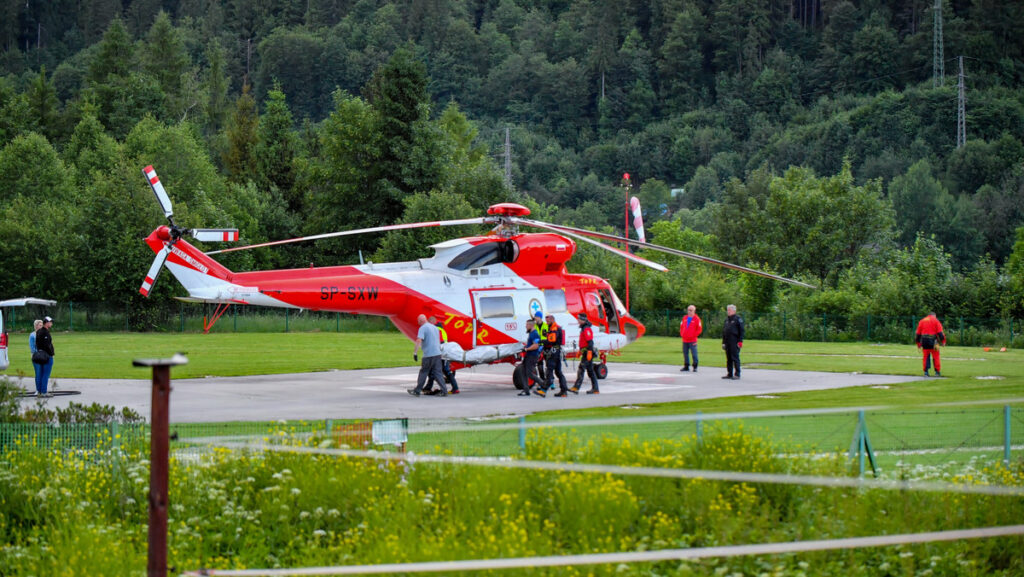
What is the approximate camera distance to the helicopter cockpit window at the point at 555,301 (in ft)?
77.9

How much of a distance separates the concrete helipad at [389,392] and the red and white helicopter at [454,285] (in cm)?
133

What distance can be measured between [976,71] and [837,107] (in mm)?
18199

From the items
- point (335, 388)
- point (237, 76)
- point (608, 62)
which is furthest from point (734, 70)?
point (335, 388)

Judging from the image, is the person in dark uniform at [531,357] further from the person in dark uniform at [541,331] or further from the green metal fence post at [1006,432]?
the green metal fence post at [1006,432]

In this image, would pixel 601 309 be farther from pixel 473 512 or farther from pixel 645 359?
pixel 473 512

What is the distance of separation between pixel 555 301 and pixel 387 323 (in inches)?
1088

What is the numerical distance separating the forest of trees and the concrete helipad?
67.6ft

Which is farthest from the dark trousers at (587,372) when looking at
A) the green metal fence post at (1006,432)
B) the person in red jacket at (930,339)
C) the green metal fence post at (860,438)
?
the green metal fence post at (860,438)

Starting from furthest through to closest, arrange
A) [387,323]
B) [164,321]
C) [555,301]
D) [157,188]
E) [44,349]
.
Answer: [387,323]
[164,321]
[555,301]
[44,349]
[157,188]

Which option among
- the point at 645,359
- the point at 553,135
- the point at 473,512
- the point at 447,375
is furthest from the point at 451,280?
the point at 553,135

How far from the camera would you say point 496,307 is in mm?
22812

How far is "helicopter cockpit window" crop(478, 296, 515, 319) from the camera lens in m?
22.6

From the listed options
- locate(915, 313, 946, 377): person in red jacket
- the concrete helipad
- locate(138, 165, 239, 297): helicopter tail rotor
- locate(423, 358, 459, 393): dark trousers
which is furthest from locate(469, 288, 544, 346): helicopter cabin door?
locate(915, 313, 946, 377): person in red jacket

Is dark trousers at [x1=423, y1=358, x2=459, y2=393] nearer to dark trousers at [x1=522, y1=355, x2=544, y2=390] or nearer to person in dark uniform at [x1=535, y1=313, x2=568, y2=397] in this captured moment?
dark trousers at [x1=522, y1=355, x2=544, y2=390]
